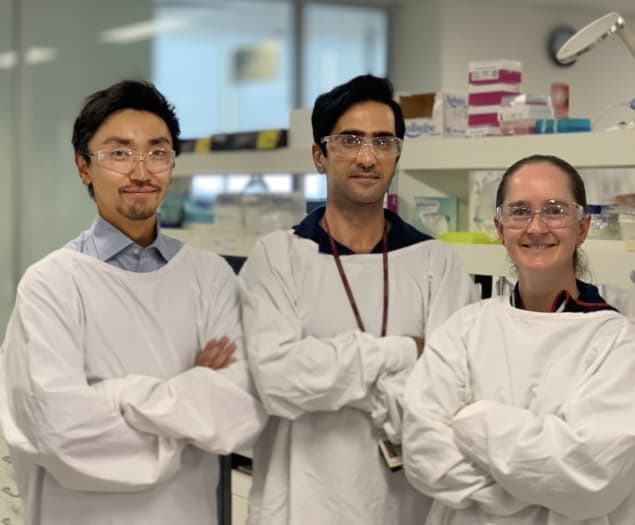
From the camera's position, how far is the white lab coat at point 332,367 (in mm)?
1987

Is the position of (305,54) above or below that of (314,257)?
above

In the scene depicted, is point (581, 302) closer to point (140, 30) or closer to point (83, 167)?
point (83, 167)

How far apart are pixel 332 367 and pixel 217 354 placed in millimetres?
247

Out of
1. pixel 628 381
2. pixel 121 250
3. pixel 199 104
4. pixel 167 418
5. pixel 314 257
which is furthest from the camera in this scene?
pixel 199 104

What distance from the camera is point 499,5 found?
645cm

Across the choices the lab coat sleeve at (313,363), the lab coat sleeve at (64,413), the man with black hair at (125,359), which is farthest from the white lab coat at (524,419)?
the lab coat sleeve at (64,413)

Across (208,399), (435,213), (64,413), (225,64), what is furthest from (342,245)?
(225,64)

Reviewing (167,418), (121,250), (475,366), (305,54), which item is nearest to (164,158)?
(121,250)

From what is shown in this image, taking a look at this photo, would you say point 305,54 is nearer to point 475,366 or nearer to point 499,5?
point 499,5

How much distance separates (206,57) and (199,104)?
0.31 m

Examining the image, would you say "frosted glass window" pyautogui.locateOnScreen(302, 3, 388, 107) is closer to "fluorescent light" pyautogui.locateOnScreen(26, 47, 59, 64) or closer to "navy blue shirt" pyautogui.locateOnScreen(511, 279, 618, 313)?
"fluorescent light" pyautogui.locateOnScreen(26, 47, 59, 64)

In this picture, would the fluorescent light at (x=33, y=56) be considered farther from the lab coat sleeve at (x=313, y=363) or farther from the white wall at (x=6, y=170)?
the lab coat sleeve at (x=313, y=363)

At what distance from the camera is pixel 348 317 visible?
2.11 meters

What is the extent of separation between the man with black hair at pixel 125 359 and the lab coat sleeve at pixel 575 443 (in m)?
0.52
